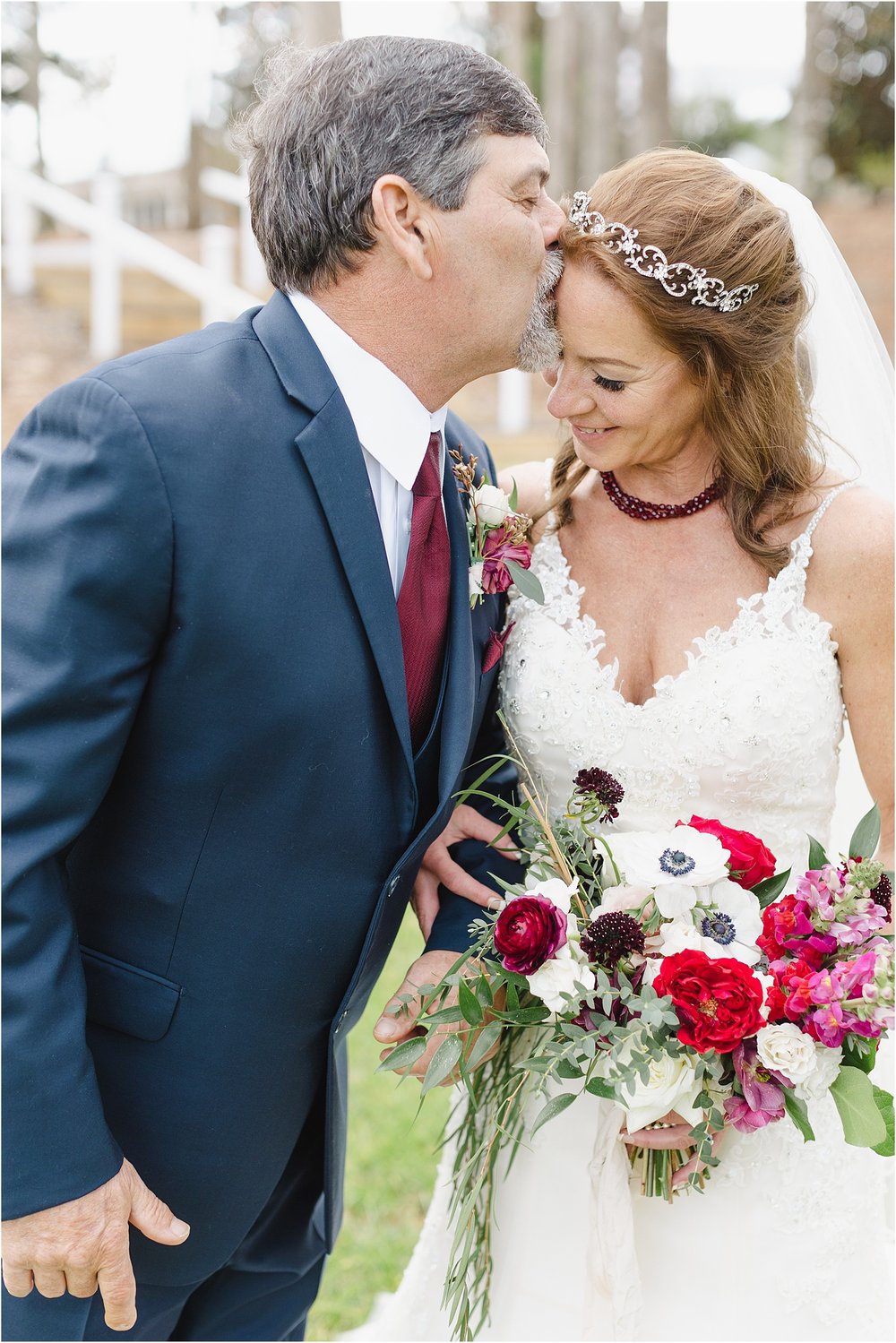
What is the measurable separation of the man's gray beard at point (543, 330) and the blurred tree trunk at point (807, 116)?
585 inches

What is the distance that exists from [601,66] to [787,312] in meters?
15.4

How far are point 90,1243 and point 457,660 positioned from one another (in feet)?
3.90

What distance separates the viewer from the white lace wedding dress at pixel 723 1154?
258 centimetres

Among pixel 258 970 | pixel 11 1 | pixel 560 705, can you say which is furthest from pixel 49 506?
pixel 11 1

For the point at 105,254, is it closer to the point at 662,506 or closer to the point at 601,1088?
the point at 662,506

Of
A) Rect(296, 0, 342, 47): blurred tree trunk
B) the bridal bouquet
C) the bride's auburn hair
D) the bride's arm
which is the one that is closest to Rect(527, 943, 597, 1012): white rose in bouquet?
the bridal bouquet

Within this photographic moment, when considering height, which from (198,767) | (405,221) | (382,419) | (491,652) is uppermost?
(405,221)

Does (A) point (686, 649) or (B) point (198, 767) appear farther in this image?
(A) point (686, 649)

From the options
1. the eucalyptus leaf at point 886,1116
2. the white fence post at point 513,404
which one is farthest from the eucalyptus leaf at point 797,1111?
the white fence post at point 513,404

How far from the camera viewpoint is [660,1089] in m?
2.08

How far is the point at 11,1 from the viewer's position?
68.9ft

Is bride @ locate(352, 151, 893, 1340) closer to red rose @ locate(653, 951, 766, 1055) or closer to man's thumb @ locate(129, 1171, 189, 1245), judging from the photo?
red rose @ locate(653, 951, 766, 1055)

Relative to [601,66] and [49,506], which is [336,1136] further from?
[601,66]

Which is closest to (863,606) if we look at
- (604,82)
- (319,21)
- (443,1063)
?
(443,1063)
